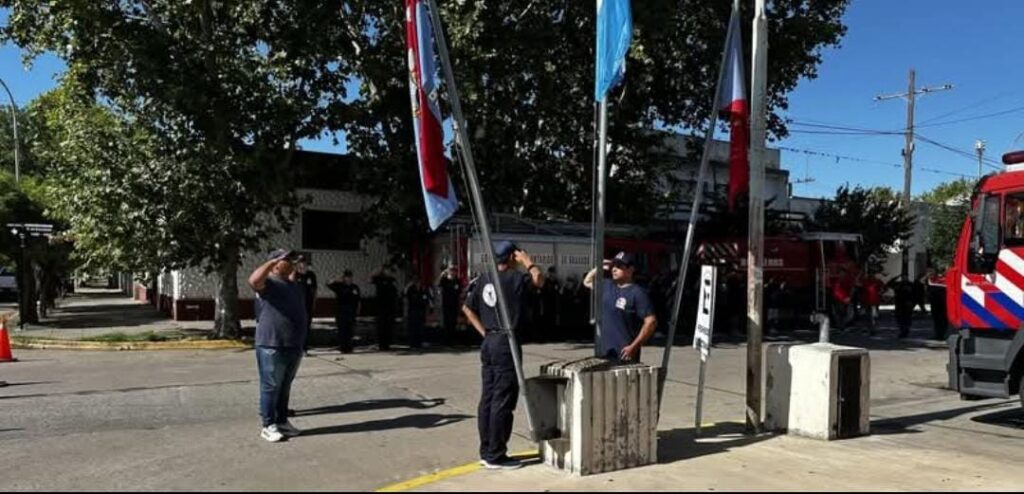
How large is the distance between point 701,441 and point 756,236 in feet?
6.68

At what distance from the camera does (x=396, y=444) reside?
7777mm

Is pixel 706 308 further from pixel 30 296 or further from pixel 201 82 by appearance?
pixel 30 296

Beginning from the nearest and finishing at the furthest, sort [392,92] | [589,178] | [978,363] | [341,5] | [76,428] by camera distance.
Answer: [76,428], [978,363], [341,5], [392,92], [589,178]

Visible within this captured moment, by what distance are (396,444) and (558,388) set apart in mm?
1734

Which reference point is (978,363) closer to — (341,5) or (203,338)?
(341,5)

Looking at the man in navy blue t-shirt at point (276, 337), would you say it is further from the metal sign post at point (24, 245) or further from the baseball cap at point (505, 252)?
the metal sign post at point (24, 245)

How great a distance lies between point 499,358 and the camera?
684 cm

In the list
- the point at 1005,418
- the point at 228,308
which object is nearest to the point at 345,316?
the point at 228,308

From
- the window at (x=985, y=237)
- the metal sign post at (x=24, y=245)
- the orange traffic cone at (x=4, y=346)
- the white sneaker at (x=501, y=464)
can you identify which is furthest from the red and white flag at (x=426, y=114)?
the metal sign post at (x=24, y=245)

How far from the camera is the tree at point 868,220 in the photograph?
3362 centimetres

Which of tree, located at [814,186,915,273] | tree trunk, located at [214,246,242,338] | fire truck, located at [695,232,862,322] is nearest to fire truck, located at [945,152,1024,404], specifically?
tree trunk, located at [214,246,242,338]

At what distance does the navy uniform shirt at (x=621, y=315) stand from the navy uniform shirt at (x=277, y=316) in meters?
2.78

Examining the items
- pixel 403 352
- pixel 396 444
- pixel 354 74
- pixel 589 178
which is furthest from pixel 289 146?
pixel 396 444

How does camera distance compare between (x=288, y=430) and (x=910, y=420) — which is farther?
(x=910, y=420)
